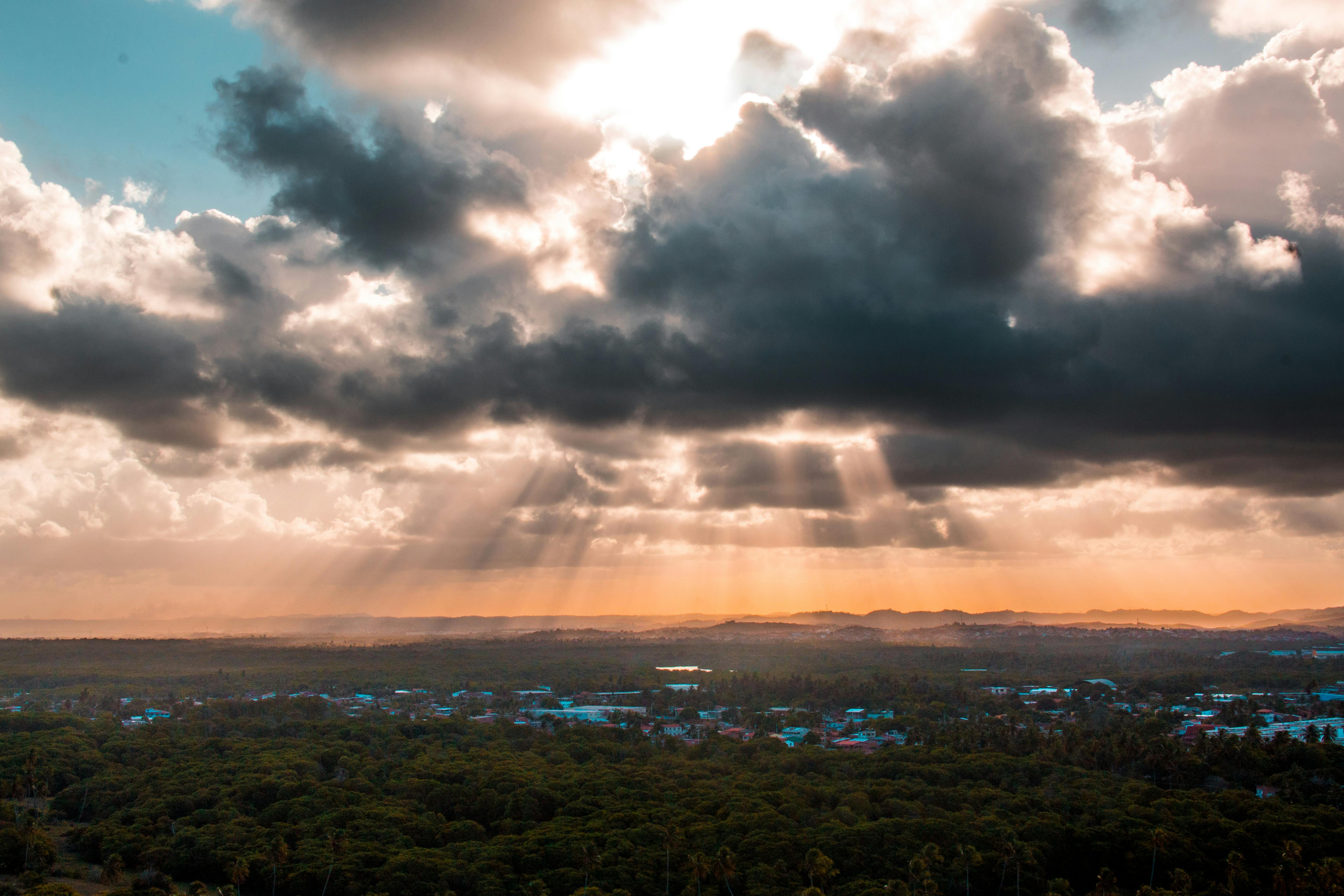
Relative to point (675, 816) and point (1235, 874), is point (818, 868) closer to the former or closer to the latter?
point (675, 816)

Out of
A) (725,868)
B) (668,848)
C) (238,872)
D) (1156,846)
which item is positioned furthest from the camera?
(668,848)

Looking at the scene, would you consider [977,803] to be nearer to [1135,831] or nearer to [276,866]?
[1135,831]

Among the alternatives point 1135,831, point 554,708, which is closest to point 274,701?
point 554,708

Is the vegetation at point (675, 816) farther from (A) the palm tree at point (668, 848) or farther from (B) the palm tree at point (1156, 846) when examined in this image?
(A) the palm tree at point (668, 848)

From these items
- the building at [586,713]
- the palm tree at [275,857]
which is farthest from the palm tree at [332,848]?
the building at [586,713]

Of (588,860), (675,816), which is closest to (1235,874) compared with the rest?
(675,816)

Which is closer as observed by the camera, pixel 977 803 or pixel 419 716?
pixel 977 803

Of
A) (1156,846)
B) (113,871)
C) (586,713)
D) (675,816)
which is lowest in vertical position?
(586,713)
